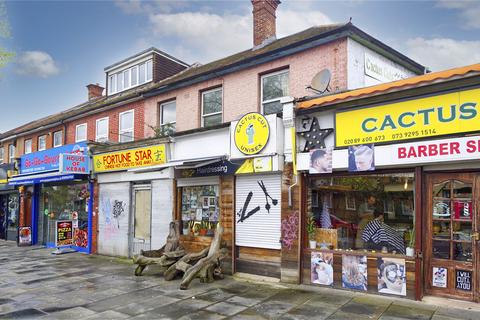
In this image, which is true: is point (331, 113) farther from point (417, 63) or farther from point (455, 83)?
point (417, 63)

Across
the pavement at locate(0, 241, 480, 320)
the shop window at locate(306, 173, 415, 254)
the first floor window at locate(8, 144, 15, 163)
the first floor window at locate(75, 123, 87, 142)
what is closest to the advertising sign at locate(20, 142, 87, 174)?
the first floor window at locate(75, 123, 87, 142)

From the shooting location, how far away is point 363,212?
28.4 ft

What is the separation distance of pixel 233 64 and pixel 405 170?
6049 millimetres

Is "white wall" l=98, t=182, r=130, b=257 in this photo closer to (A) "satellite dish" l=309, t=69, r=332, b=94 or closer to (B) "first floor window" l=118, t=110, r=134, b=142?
(B) "first floor window" l=118, t=110, r=134, b=142

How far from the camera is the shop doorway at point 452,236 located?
6871mm

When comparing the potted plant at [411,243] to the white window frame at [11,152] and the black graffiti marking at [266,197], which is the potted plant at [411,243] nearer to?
the black graffiti marking at [266,197]

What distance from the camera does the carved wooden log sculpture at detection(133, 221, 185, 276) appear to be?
33.4 feet

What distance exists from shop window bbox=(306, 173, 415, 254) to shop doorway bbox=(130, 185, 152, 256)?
633 cm

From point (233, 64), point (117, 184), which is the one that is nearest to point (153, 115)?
point (117, 184)

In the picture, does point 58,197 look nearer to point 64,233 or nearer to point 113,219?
point 64,233

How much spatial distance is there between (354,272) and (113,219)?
9544mm

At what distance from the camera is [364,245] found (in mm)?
8336

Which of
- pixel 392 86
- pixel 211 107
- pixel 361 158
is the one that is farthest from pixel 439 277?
pixel 211 107

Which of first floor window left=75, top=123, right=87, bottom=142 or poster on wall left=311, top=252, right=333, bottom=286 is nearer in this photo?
poster on wall left=311, top=252, right=333, bottom=286
